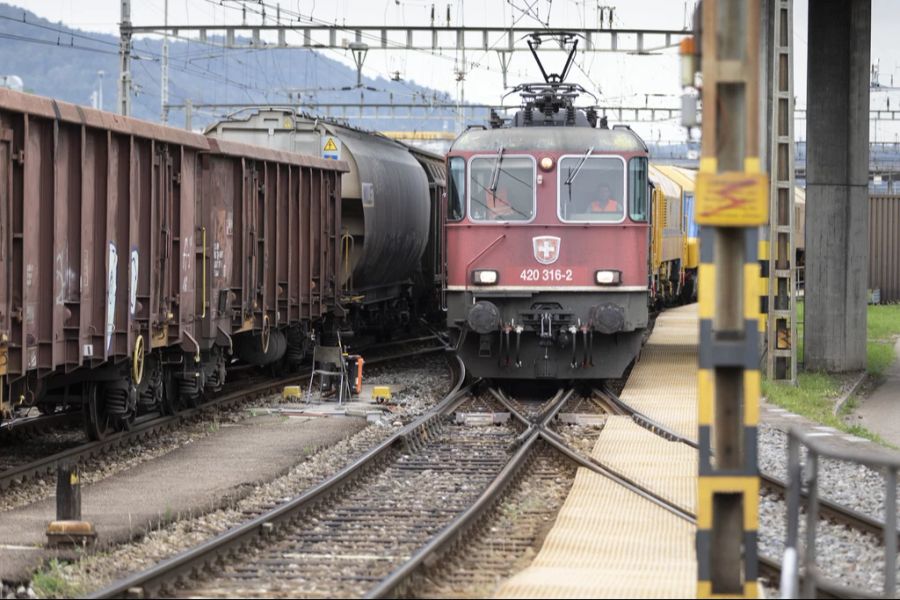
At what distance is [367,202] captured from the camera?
23047 mm

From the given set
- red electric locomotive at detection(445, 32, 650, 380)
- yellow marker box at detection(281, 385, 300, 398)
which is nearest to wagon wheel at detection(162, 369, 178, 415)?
yellow marker box at detection(281, 385, 300, 398)

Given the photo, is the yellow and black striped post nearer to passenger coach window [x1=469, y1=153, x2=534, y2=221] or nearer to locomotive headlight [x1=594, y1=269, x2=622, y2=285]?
locomotive headlight [x1=594, y1=269, x2=622, y2=285]

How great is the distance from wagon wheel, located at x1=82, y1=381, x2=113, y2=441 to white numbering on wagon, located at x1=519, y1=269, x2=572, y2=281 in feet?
19.8

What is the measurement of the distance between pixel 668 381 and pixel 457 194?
173 inches

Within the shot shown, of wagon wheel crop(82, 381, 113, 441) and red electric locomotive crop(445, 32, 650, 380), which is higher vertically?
red electric locomotive crop(445, 32, 650, 380)

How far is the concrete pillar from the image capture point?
2511cm

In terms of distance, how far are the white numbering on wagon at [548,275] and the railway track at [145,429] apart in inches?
162

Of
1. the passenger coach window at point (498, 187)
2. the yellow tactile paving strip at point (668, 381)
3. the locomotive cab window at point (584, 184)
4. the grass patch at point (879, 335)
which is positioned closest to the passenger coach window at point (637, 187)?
the locomotive cab window at point (584, 184)

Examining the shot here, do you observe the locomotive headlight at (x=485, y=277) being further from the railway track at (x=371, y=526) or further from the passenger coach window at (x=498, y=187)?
the railway track at (x=371, y=526)

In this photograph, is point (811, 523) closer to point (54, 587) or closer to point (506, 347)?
point (54, 587)

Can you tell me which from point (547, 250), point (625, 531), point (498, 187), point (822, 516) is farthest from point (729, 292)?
point (498, 187)

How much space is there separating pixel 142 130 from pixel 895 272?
38.8 m

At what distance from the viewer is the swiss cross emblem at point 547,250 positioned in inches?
730

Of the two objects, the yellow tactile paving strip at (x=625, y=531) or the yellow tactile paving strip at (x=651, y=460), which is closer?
the yellow tactile paving strip at (x=625, y=531)
